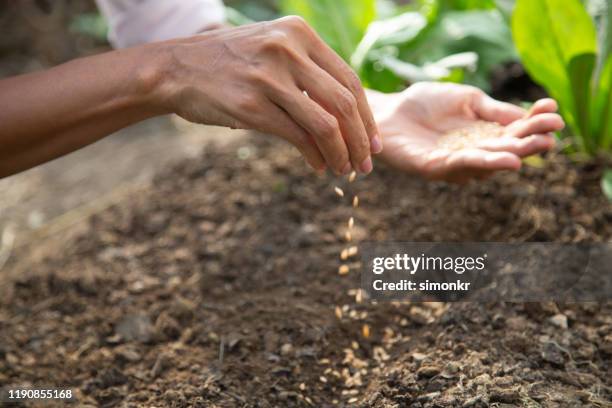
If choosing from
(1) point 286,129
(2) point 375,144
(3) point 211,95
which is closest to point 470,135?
(2) point 375,144

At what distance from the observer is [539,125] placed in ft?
4.89

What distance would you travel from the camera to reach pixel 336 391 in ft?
4.78

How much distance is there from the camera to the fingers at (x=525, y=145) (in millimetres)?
1474

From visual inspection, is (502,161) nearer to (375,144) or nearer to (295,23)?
(375,144)

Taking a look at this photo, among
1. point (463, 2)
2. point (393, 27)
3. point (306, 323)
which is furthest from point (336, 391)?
point (463, 2)

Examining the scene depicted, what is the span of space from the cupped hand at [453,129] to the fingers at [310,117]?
385 mm

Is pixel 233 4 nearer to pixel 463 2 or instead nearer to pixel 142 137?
pixel 142 137

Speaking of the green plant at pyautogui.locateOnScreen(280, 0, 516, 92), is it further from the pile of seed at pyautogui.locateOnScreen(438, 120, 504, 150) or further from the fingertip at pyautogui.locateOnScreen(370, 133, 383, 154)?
the fingertip at pyautogui.locateOnScreen(370, 133, 383, 154)

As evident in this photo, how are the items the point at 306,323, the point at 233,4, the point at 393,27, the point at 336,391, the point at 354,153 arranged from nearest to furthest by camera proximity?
the point at 354,153 < the point at 336,391 < the point at 306,323 < the point at 393,27 < the point at 233,4

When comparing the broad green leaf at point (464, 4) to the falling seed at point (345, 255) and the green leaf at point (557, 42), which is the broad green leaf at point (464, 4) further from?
the falling seed at point (345, 255)

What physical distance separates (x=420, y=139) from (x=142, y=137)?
1728 millimetres

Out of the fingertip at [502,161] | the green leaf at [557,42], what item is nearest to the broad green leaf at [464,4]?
the green leaf at [557,42]

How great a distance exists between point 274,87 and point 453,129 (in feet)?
2.17

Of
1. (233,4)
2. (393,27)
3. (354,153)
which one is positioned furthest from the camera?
Answer: (233,4)
